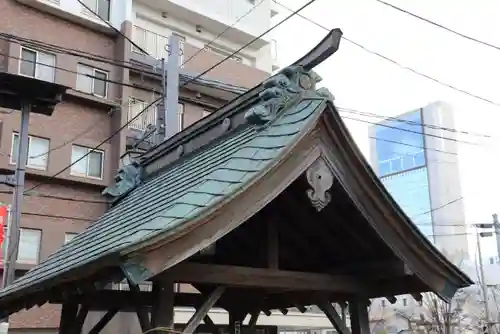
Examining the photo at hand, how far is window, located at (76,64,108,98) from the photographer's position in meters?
18.7

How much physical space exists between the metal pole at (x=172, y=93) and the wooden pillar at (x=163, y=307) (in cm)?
774

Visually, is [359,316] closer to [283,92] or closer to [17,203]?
[283,92]

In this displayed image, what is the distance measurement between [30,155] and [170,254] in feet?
49.3

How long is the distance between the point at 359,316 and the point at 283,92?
218 centimetres

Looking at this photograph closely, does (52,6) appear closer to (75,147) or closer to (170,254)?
(75,147)

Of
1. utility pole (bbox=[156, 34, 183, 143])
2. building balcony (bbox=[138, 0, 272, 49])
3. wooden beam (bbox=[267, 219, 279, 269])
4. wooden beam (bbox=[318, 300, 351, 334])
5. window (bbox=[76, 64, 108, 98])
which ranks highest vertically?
building balcony (bbox=[138, 0, 272, 49])

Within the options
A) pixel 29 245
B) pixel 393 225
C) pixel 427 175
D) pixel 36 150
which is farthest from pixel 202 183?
pixel 427 175

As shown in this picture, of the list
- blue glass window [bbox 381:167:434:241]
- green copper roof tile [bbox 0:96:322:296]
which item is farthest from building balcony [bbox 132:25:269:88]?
blue glass window [bbox 381:167:434:241]

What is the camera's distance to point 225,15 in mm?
24094

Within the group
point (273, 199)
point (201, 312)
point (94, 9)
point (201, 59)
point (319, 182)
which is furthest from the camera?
point (201, 59)

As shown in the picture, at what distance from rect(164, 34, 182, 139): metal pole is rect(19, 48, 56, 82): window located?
6540mm

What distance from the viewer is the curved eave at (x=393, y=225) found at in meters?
4.25

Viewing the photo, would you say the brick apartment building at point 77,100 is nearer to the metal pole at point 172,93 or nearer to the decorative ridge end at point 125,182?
the metal pole at point 172,93

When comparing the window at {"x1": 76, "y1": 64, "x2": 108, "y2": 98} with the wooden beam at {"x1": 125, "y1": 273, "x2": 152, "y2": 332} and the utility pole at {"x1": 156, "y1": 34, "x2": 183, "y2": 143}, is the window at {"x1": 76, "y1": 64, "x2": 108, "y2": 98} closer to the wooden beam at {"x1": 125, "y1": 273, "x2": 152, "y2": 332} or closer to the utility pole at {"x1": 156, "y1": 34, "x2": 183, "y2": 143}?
the utility pole at {"x1": 156, "y1": 34, "x2": 183, "y2": 143}
